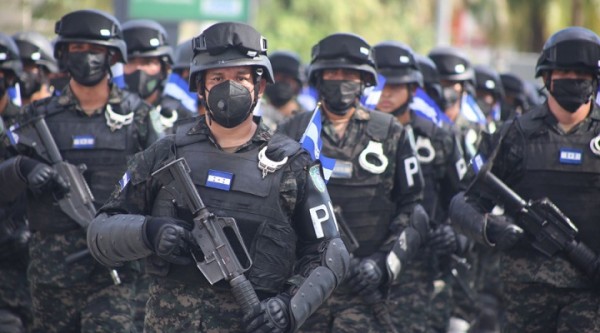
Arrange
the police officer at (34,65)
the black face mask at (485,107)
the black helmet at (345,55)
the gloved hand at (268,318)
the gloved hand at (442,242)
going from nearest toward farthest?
1. the gloved hand at (268,318)
2. the black helmet at (345,55)
3. the gloved hand at (442,242)
4. the police officer at (34,65)
5. the black face mask at (485,107)

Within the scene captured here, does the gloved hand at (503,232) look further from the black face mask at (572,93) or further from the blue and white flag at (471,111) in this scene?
the blue and white flag at (471,111)

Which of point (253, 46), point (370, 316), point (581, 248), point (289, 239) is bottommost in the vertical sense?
point (370, 316)

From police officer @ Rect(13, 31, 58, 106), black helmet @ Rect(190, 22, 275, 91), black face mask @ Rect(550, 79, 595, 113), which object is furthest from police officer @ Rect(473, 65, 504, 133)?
black helmet @ Rect(190, 22, 275, 91)

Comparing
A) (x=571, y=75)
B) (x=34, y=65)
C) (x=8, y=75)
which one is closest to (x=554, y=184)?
(x=571, y=75)

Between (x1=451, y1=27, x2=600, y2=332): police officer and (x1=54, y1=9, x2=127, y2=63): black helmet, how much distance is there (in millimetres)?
2576

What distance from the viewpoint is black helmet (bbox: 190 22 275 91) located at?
5.98 metres

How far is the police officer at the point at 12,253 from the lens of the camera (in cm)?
905

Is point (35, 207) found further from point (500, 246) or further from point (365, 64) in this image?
Result: point (500, 246)

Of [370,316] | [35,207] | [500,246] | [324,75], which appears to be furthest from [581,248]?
[35,207]

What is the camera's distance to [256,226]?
590cm

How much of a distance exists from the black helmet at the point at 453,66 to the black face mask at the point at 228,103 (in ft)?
20.7

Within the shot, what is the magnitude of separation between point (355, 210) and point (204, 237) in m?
2.26

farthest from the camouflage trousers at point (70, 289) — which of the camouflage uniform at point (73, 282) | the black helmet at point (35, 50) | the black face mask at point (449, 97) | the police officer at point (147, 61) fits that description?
the black face mask at point (449, 97)

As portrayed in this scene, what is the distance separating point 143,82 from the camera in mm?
10359
